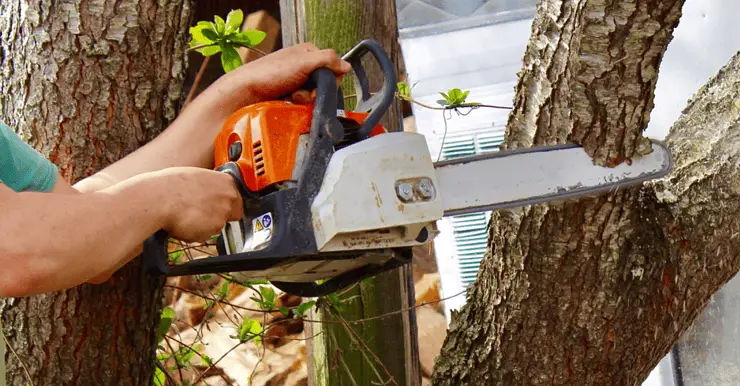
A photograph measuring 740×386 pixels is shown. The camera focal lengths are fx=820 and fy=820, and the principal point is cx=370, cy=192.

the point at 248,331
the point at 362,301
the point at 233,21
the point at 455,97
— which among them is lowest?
the point at 248,331

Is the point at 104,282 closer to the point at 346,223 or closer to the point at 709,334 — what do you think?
the point at 346,223

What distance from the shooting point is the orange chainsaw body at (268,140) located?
1403 millimetres

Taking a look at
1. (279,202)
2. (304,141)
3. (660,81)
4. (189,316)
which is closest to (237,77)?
(304,141)

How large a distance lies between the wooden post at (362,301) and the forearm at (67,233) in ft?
3.37

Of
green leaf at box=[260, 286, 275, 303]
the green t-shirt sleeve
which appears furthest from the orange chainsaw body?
green leaf at box=[260, 286, 275, 303]

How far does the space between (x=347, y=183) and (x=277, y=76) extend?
37 cm

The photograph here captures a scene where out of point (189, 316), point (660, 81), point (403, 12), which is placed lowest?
point (189, 316)

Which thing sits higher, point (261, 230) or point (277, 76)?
point (277, 76)

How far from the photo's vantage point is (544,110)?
1597mm

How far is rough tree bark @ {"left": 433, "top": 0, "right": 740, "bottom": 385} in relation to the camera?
1529mm

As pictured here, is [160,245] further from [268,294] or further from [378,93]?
[268,294]

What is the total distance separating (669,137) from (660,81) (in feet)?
4.60

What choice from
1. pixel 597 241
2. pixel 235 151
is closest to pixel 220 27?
pixel 235 151

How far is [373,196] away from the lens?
1340mm
